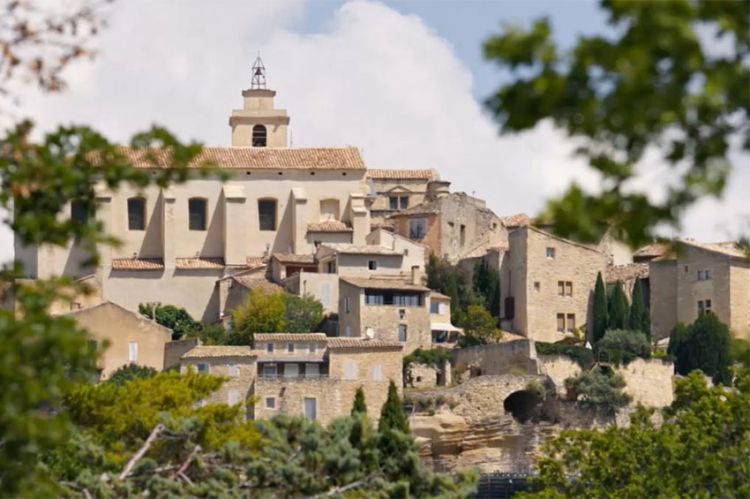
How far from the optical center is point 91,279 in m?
85.9

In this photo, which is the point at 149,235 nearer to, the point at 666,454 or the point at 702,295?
the point at 702,295

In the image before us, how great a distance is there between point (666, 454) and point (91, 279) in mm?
39718

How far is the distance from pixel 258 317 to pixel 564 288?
1182cm

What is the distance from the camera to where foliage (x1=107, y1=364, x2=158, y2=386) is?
77188 millimetres

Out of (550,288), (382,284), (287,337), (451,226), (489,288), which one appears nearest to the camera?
(287,337)

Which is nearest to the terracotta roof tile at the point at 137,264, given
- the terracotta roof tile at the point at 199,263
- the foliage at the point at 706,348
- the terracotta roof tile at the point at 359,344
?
the terracotta roof tile at the point at 199,263

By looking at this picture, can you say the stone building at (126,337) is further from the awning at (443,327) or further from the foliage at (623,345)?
the foliage at (623,345)

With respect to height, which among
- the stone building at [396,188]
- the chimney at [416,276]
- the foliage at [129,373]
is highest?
the stone building at [396,188]

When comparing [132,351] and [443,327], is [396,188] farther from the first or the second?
[132,351]

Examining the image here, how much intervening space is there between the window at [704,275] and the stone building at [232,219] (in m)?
12.9

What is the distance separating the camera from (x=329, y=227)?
298 feet

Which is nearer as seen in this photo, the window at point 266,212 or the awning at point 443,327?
the awning at point 443,327

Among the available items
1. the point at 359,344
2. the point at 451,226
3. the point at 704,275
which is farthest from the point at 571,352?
the point at 451,226

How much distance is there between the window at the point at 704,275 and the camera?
3337 inches
